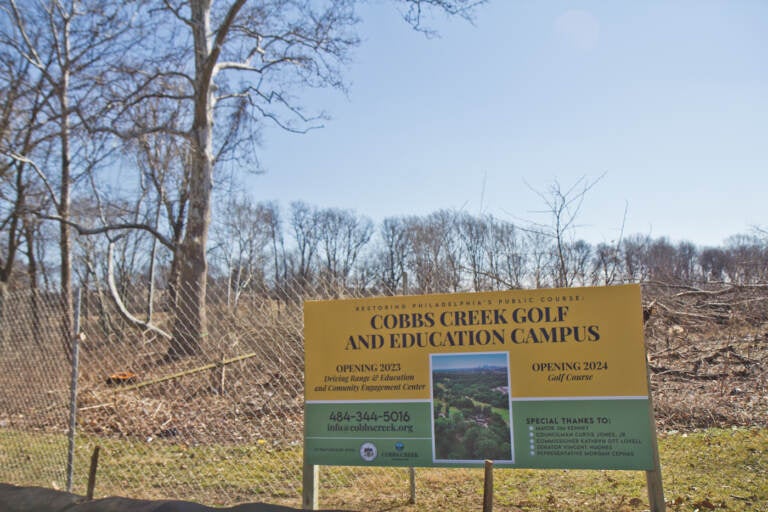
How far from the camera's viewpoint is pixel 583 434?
12.3 ft

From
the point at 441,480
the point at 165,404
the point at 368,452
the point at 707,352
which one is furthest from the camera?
the point at 707,352

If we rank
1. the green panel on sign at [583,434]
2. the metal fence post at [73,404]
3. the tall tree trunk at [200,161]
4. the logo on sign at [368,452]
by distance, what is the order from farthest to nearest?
the tall tree trunk at [200,161]
the metal fence post at [73,404]
the logo on sign at [368,452]
the green panel on sign at [583,434]

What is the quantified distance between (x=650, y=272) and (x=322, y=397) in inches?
224

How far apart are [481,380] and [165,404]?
19.1ft

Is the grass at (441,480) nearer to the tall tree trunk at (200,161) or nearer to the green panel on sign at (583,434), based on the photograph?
the green panel on sign at (583,434)

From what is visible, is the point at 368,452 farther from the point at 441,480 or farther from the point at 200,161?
the point at 200,161

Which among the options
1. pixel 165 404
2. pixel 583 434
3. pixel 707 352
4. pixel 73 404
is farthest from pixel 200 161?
pixel 583 434

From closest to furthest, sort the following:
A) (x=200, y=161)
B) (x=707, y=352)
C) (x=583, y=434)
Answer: (x=583, y=434), (x=707, y=352), (x=200, y=161)

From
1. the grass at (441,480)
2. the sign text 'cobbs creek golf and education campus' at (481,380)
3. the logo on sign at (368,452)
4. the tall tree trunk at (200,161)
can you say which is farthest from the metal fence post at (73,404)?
the tall tree trunk at (200,161)

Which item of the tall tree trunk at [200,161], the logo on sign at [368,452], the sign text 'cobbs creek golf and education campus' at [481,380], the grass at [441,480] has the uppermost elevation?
the tall tree trunk at [200,161]

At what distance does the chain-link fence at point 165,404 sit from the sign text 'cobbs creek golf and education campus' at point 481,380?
1285 millimetres

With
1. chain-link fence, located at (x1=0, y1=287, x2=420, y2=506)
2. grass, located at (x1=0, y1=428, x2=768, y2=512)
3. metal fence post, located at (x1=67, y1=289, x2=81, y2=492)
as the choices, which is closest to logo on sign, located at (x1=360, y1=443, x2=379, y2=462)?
grass, located at (x1=0, y1=428, x2=768, y2=512)

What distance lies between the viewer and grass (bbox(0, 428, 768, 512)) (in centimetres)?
467

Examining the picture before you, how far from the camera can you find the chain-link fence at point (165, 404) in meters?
5.75
